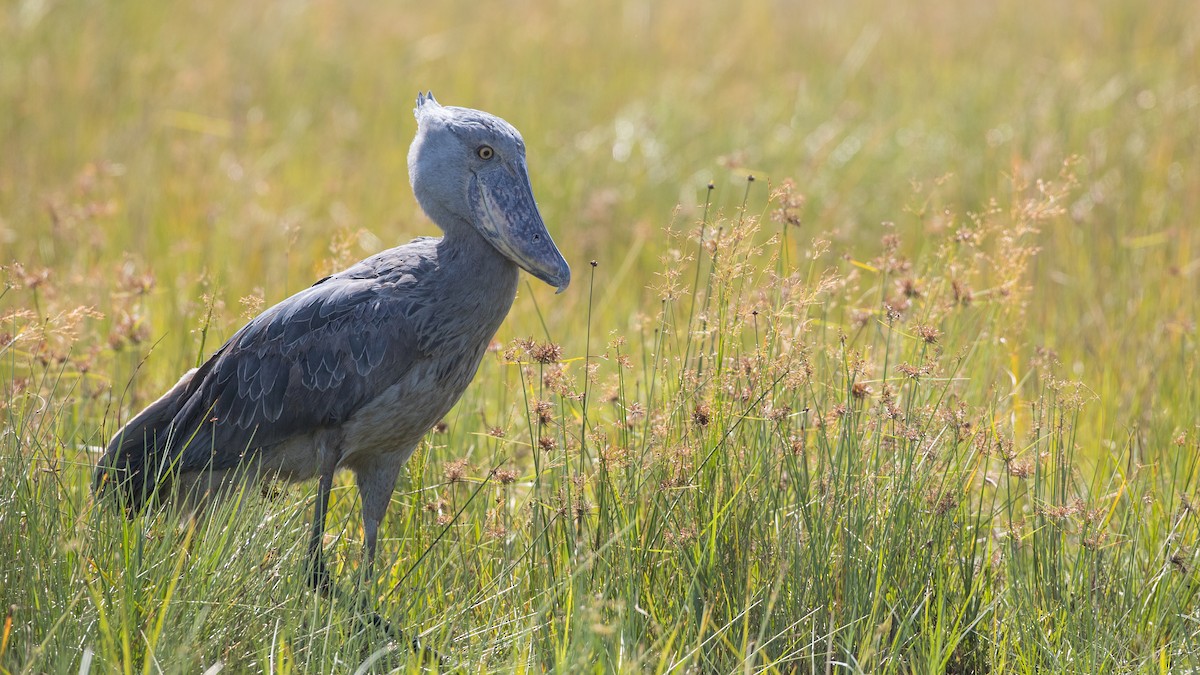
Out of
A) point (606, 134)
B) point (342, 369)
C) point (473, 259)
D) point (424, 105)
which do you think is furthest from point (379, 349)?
point (606, 134)

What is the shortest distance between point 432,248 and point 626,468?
2.86 feet

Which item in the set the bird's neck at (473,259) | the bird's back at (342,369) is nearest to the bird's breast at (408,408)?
the bird's back at (342,369)

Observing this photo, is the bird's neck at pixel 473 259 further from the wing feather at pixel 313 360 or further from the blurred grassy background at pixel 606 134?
the blurred grassy background at pixel 606 134

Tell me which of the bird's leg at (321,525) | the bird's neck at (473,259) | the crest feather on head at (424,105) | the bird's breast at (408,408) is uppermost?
the crest feather on head at (424,105)

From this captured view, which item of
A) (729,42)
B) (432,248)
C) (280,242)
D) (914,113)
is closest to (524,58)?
(729,42)

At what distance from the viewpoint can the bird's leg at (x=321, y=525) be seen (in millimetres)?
3175

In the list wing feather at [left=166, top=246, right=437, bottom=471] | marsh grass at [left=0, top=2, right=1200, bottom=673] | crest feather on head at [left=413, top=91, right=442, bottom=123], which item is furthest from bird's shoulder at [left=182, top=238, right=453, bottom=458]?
crest feather on head at [left=413, top=91, right=442, bottom=123]

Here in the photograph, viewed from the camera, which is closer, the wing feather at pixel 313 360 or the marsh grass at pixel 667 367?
the marsh grass at pixel 667 367

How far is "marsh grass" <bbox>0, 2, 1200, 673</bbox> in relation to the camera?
116 inches

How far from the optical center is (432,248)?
3605mm

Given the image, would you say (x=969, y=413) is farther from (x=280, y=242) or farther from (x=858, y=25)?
(x=858, y=25)

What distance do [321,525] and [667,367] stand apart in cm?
106

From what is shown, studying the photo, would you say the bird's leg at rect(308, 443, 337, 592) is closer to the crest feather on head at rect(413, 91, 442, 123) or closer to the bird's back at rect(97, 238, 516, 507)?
the bird's back at rect(97, 238, 516, 507)

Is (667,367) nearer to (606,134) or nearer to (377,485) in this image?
(377,485)
